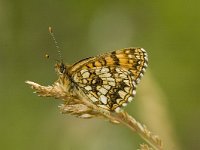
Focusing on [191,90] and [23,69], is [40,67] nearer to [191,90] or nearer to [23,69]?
[23,69]

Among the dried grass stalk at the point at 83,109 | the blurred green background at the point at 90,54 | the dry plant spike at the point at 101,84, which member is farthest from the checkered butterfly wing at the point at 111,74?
the blurred green background at the point at 90,54

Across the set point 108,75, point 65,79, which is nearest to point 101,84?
point 108,75

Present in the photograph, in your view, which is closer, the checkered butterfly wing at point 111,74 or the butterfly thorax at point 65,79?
the butterfly thorax at point 65,79

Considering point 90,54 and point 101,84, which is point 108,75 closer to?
point 101,84

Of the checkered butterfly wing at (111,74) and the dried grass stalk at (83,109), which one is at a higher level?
the dried grass stalk at (83,109)

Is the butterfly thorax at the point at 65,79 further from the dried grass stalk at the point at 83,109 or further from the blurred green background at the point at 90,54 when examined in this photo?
the blurred green background at the point at 90,54

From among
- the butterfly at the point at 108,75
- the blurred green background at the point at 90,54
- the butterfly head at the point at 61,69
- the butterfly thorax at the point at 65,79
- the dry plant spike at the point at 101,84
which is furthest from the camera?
the blurred green background at the point at 90,54

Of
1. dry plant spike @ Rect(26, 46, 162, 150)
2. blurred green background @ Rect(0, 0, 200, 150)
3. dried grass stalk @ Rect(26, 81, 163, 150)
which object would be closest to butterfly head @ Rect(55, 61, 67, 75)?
dry plant spike @ Rect(26, 46, 162, 150)
